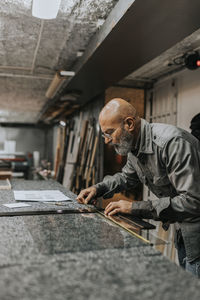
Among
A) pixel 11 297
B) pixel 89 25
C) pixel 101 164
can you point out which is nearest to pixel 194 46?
pixel 89 25

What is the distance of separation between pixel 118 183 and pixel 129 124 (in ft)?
1.61

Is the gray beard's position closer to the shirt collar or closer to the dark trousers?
the shirt collar

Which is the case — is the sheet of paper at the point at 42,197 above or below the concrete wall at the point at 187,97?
below

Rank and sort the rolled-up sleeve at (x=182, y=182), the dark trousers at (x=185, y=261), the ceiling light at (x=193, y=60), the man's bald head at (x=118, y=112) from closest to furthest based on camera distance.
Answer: the rolled-up sleeve at (x=182, y=182) → the dark trousers at (x=185, y=261) → the man's bald head at (x=118, y=112) → the ceiling light at (x=193, y=60)

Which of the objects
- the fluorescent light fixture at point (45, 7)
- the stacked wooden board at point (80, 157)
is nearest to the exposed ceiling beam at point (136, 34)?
the fluorescent light fixture at point (45, 7)

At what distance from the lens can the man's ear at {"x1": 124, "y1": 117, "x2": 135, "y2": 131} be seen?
5.93 ft

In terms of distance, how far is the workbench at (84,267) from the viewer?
2.47 ft

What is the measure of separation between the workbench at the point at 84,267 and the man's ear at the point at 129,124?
70 centimetres

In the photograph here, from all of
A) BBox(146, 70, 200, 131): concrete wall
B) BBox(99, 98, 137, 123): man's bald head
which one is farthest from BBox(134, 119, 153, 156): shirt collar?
BBox(146, 70, 200, 131): concrete wall

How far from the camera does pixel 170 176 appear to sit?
5.25 feet

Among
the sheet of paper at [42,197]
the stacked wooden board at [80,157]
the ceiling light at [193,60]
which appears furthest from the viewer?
the stacked wooden board at [80,157]

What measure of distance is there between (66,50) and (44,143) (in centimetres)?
1071

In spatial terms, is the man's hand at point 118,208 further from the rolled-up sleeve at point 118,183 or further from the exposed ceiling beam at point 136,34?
the exposed ceiling beam at point 136,34

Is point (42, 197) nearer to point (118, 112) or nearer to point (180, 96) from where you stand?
point (118, 112)
